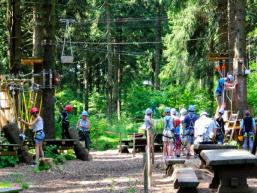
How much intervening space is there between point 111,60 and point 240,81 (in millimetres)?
23298

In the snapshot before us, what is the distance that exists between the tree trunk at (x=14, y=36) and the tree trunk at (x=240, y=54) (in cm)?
846

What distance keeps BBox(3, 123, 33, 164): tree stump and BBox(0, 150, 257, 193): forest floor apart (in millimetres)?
411

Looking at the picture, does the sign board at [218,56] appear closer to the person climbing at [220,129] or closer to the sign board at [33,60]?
the person climbing at [220,129]

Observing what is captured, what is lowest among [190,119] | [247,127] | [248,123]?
[247,127]

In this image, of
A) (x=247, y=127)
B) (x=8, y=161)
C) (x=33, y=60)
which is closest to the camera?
(x=8, y=161)

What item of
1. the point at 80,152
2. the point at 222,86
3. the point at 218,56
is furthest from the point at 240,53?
the point at 80,152

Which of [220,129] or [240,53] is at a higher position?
[240,53]

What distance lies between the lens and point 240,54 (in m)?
21.4

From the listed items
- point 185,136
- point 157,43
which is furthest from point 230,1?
point 157,43

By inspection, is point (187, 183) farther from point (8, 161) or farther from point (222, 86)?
point (222, 86)

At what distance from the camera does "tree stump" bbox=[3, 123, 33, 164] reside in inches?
717

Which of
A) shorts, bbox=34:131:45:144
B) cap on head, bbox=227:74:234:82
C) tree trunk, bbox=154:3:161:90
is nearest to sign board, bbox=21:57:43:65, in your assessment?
shorts, bbox=34:131:45:144

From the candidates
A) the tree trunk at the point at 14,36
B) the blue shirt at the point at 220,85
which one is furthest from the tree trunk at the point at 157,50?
the blue shirt at the point at 220,85

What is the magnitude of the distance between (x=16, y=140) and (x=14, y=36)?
7066 millimetres
